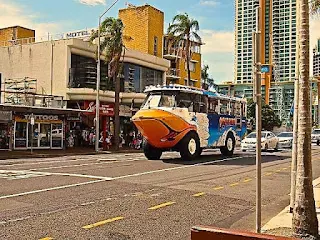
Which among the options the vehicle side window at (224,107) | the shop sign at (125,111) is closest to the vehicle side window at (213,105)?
the vehicle side window at (224,107)

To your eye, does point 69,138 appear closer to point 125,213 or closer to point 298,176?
point 125,213

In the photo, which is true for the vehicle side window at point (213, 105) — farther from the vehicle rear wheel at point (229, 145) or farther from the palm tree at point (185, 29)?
the palm tree at point (185, 29)

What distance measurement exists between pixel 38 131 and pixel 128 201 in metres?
24.7

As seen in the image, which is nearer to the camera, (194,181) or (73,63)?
(194,181)

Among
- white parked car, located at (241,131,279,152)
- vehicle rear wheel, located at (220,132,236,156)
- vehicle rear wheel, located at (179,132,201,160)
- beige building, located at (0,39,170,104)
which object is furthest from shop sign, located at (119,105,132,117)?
vehicle rear wheel, located at (179,132,201,160)

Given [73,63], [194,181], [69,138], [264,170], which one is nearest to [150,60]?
[73,63]

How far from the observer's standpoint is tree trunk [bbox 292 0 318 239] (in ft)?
23.1

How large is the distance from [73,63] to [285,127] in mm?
52505

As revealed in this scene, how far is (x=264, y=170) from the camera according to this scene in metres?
18.3

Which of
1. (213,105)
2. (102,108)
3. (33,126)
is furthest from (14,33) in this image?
(213,105)

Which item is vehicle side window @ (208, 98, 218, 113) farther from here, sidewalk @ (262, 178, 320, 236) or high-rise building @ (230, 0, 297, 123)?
sidewalk @ (262, 178, 320, 236)

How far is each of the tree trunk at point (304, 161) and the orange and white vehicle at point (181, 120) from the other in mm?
12698

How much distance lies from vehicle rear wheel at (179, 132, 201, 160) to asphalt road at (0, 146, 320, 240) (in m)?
3.81

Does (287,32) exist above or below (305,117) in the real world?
above
